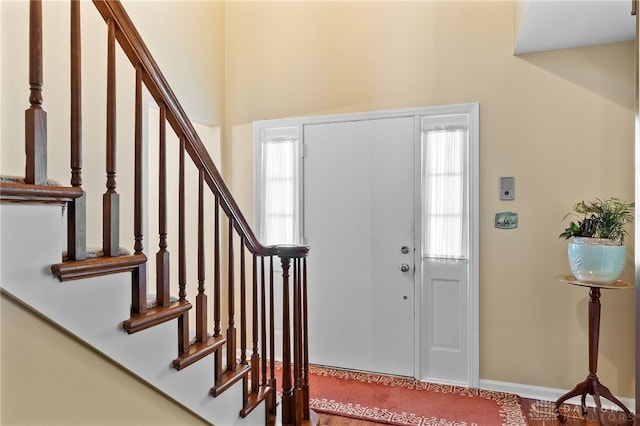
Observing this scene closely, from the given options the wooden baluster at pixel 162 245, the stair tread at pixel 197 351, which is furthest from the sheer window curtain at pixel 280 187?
the wooden baluster at pixel 162 245

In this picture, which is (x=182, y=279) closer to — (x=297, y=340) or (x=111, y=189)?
(x=111, y=189)

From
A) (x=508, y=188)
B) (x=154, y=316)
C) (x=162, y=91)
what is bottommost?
(x=154, y=316)

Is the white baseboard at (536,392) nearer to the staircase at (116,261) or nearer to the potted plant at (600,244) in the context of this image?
the potted plant at (600,244)

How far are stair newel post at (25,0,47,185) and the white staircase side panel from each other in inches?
3.6

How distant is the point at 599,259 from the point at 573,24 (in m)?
1.45

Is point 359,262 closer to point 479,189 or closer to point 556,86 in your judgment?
point 479,189

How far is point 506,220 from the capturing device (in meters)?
2.77

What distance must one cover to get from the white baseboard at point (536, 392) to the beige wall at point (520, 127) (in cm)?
5

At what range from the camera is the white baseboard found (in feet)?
8.34

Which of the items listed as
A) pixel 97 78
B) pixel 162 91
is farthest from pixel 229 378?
pixel 97 78

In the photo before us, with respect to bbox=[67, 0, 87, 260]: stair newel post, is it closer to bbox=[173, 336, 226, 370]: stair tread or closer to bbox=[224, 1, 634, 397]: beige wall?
bbox=[173, 336, 226, 370]: stair tread

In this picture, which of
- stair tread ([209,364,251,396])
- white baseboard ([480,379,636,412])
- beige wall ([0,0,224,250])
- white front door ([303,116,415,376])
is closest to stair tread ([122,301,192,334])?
stair tread ([209,364,251,396])

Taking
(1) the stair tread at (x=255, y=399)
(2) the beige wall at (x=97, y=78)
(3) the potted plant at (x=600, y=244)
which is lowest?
(1) the stair tread at (x=255, y=399)

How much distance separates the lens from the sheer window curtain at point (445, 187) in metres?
2.88
